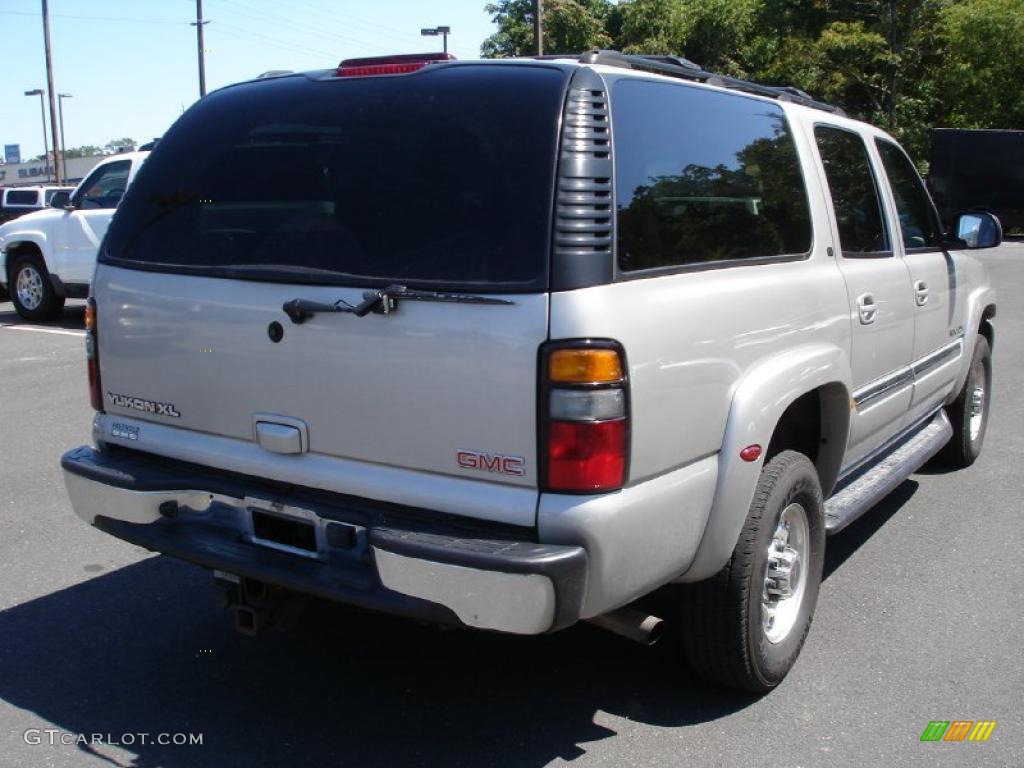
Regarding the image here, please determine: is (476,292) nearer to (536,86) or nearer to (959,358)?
(536,86)

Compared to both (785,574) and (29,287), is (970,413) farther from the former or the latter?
(29,287)

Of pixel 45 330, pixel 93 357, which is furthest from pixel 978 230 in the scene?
pixel 45 330

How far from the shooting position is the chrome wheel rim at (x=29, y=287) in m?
13.1

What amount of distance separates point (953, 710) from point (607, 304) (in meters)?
1.95

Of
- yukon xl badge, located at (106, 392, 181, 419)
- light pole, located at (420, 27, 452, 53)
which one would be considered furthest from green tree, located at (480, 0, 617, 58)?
yukon xl badge, located at (106, 392, 181, 419)

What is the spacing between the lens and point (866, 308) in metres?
4.19

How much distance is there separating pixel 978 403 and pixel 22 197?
1999 cm

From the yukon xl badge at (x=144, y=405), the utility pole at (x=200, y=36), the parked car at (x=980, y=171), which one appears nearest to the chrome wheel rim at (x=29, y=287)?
the yukon xl badge at (x=144, y=405)

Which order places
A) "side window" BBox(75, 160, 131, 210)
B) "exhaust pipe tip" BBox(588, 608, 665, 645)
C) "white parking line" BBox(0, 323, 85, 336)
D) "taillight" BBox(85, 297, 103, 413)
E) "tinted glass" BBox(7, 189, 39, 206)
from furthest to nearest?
"tinted glass" BBox(7, 189, 39, 206) → "side window" BBox(75, 160, 131, 210) → "white parking line" BBox(0, 323, 85, 336) → "taillight" BBox(85, 297, 103, 413) → "exhaust pipe tip" BBox(588, 608, 665, 645)

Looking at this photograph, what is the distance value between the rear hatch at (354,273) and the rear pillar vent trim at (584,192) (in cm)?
4

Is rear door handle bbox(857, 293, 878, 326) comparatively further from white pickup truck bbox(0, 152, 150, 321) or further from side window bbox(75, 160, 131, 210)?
side window bbox(75, 160, 131, 210)

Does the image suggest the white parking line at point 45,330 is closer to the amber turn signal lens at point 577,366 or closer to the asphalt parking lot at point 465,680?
the asphalt parking lot at point 465,680

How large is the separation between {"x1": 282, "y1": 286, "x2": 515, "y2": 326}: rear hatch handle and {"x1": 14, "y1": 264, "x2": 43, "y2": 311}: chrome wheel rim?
11.4 metres

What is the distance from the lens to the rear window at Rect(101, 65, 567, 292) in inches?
112
